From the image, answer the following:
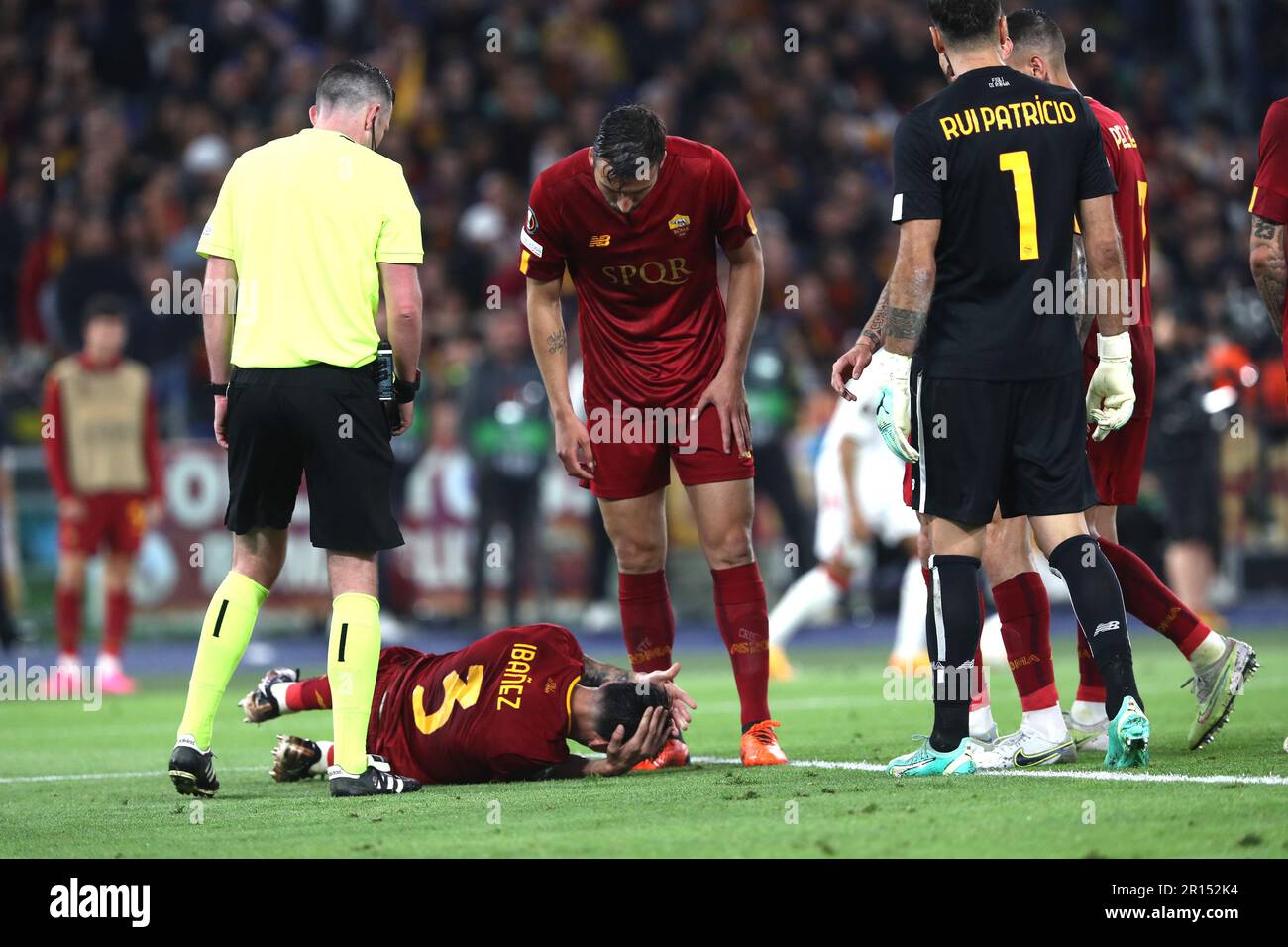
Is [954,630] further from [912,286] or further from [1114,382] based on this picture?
[912,286]

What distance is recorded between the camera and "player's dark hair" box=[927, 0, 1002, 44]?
19.5ft

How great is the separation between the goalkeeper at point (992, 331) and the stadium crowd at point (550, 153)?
8.79m

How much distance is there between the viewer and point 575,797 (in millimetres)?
5941

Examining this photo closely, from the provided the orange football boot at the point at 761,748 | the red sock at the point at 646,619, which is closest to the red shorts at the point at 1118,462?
the orange football boot at the point at 761,748

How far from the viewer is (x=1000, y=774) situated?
6059mm

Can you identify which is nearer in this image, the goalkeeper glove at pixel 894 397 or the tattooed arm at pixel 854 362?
the goalkeeper glove at pixel 894 397

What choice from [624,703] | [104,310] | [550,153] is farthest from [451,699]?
[550,153]

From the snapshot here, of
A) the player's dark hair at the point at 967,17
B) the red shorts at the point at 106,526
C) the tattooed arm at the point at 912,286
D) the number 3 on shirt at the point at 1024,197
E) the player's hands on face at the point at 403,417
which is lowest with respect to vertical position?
Result: the red shorts at the point at 106,526

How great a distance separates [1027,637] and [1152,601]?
0.69 metres

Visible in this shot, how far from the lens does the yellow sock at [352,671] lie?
6102 millimetres

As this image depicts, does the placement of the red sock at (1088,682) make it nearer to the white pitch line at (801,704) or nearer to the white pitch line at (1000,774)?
the white pitch line at (1000,774)

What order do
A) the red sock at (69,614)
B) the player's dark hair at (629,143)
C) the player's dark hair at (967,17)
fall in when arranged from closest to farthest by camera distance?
1. the player's dark hair at (967,17)
2. the player's dark hair at (629,143)
3. the red sock at (69,614)

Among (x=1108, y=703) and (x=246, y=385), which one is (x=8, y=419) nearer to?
(x=246, y=385)

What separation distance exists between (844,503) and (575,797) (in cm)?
621
